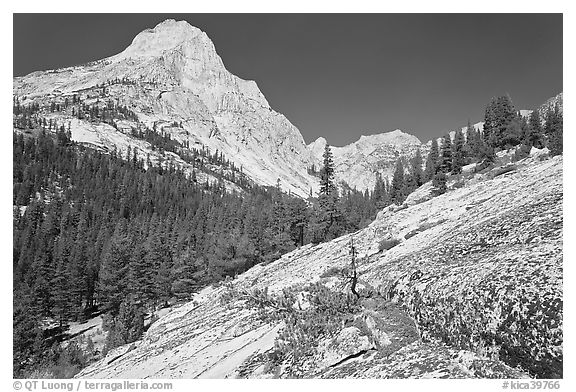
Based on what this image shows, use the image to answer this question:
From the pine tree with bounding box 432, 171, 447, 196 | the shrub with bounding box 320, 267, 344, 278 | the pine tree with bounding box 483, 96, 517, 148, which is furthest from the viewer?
the pine tree with bounding box 483, 96, 517, 148

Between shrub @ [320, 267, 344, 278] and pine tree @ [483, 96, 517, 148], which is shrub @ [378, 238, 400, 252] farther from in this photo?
pine tree @ [483, 96, 517, 148]

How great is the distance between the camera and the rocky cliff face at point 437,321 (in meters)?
7.11

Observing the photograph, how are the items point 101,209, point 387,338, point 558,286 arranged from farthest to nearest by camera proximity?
point 101,209 → point 387,338 → point 558,286

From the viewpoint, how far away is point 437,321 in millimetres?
8547

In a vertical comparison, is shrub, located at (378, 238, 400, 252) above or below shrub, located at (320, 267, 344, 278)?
above

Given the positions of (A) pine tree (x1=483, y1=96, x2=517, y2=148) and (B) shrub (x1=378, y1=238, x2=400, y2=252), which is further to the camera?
(A) pine tree (x1=483, y1=96, x2=517, y2=148)

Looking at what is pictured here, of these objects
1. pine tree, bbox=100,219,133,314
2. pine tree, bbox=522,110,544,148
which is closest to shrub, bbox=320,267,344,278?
pine tree, bbox=100,219,133,314

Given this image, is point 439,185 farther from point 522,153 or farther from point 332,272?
point 332,272

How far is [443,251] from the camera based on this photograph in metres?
12.1

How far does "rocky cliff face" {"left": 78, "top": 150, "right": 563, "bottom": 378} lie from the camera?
23.3ft

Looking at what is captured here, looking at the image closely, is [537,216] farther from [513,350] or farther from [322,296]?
[322,296]
